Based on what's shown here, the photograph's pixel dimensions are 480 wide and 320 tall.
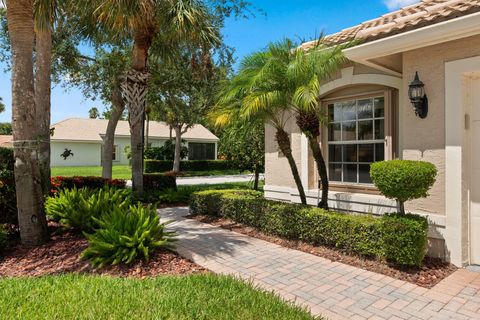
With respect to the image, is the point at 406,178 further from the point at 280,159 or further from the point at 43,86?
the point at 43,86

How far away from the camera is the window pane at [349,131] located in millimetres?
7372

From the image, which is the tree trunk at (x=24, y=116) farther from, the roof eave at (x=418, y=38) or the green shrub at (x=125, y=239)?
the roof eave at (x=418, y=38)

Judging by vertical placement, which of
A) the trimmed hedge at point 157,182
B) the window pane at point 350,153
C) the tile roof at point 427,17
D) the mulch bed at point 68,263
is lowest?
the mulch bed at point 68,263

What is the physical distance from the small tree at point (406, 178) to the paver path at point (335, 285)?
1.32 m

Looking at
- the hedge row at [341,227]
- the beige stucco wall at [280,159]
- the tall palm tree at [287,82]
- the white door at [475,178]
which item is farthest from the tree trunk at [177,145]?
the white door at [475,178]

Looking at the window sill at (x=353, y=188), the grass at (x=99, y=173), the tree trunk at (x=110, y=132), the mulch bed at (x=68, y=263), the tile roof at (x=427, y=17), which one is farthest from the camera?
the grass at (x=99, y=173)

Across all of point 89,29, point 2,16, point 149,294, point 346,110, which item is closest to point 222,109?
point 346,110

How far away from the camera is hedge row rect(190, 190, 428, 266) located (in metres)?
4.87

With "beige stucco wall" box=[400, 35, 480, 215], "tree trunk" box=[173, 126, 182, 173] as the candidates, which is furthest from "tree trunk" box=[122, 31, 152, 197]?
"tree trunk" box=[173, 126, 182, 173]

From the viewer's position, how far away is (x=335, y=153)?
25.6ft

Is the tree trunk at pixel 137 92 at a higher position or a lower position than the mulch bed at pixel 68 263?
higher

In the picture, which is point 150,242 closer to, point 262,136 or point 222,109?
point 222,109

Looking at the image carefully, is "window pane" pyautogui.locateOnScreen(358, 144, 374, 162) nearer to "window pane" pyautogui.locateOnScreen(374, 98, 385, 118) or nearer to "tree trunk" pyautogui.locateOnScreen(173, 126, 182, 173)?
"window pane" pyautogui.locateOnScreen(374, 98, 385, 118)

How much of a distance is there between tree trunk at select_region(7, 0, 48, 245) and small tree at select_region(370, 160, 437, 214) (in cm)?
642
